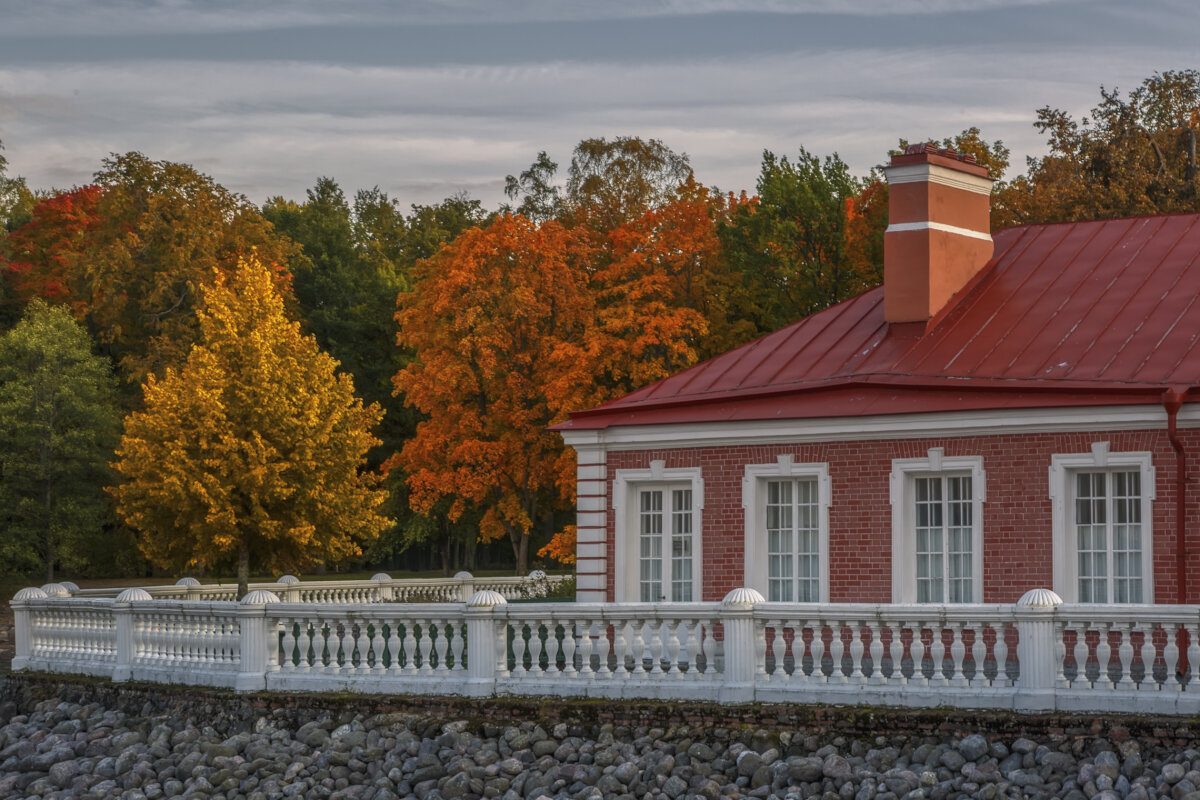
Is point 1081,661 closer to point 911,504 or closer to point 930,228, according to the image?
point 911,504

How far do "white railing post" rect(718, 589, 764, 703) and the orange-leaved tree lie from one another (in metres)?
22.8

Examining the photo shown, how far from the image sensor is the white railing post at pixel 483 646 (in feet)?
50.3

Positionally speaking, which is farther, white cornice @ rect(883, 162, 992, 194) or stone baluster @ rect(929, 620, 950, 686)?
white cornice @ rect(883, 162, 992, 194)

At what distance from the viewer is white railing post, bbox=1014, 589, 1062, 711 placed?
13094mm

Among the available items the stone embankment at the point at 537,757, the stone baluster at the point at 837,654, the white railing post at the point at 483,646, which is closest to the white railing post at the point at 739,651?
the stone embankment at the point at 537,757

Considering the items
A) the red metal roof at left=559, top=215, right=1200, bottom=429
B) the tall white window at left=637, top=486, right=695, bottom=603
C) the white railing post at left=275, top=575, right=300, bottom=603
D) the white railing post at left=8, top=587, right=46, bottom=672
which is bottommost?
the white railing post at left=8, top=587, right=46, bottom=672

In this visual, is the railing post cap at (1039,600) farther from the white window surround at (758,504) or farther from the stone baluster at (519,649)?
the white window surround at (758,504)

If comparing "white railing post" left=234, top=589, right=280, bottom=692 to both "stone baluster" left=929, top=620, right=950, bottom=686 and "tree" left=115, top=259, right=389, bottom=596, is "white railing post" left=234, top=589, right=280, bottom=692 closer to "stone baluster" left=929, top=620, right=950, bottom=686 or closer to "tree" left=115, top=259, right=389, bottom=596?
"stone baluster" left=929, top=620, right=950, bottom=686

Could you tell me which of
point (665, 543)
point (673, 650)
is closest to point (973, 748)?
point (673, 650)

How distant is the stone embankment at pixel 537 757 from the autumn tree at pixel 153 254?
3109 centimetres

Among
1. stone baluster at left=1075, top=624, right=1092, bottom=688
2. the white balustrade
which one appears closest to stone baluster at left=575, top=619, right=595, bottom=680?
the white balustrade

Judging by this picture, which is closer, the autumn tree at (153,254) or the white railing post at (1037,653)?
the white railing post at (1037,653)

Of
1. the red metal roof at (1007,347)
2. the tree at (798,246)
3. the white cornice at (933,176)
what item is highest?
the tree at (798,246)

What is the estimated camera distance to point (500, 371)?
39406 millimetres
